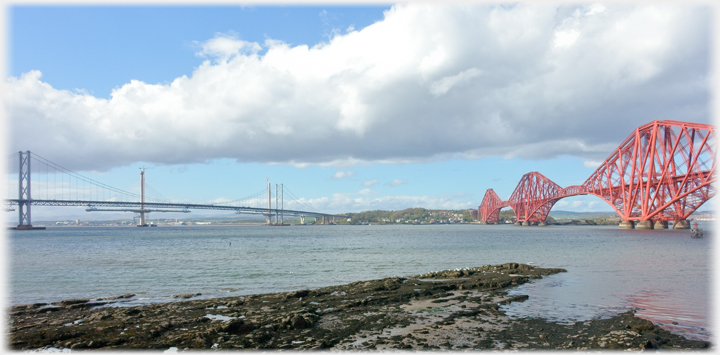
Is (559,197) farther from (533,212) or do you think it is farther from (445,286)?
(445,286)

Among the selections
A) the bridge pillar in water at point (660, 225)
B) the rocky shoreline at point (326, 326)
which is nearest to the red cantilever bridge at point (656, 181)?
the bridge pillar in water at point (660, 225)

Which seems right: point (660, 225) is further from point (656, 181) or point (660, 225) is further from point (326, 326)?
point (326, 326)

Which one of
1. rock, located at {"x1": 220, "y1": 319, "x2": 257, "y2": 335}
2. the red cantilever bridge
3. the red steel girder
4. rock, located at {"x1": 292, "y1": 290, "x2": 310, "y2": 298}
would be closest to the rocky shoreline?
rock, located at {"x1": 220, "y1": 319, "x2": 257, "y2": 335}

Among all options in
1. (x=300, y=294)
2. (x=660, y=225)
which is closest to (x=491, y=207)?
(x=660, y=225)

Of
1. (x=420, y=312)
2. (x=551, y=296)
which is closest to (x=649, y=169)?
(x=551, y=296)

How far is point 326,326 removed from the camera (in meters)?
11.0

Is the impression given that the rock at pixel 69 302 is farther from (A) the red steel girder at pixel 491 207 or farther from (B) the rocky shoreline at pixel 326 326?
(A) the red steel girder at pixel 491 207

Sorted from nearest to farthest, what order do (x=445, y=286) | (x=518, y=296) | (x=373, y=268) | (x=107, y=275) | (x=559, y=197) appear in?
(x=518, y=296)
(x=445, y=286)
(x=107, y=275)
(x=373, y=268)
(x=559, y=197)

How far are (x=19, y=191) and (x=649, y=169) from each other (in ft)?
425

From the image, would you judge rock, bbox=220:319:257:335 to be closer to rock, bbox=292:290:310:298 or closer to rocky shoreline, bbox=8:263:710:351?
rocky shoreline, bbox=8:263:710:351

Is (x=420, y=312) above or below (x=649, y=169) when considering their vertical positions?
below

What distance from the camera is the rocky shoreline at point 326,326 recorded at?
366 inches

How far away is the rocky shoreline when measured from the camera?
9297 mm

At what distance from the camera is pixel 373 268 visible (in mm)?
26125
